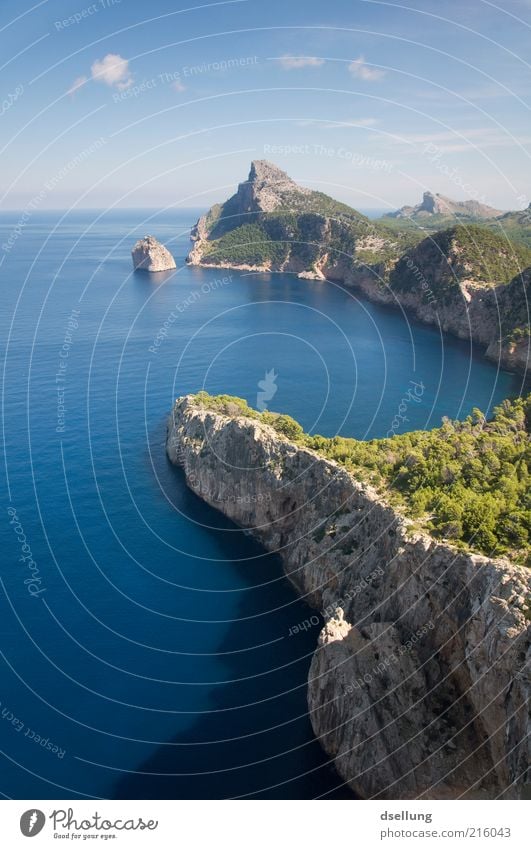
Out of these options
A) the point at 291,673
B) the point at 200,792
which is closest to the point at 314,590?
the point at 291,673

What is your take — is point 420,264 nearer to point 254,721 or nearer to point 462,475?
point 462,475

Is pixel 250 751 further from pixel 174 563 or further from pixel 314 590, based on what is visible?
pixel 174 563

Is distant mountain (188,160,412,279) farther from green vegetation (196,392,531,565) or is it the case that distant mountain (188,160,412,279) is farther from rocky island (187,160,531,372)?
green vegetation (196,392,531,565)

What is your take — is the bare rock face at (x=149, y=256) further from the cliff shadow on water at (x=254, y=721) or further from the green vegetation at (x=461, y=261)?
the cliff shadow on water at (x=254, y=721)

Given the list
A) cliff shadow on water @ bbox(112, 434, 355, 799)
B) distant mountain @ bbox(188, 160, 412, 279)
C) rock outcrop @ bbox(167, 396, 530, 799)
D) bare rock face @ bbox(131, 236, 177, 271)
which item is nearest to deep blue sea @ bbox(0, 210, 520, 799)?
cliff shadow on water @ bbox(112, 434, 355, 799)

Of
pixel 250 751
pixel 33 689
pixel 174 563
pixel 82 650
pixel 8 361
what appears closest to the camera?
pixel 250 751

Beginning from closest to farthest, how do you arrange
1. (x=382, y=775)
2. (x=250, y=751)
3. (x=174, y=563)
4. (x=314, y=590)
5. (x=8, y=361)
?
(x=382, y=775) < (x=250, y=751) < (x=314, y=590) < (x=174, y=563) < (x=8, y=361)
